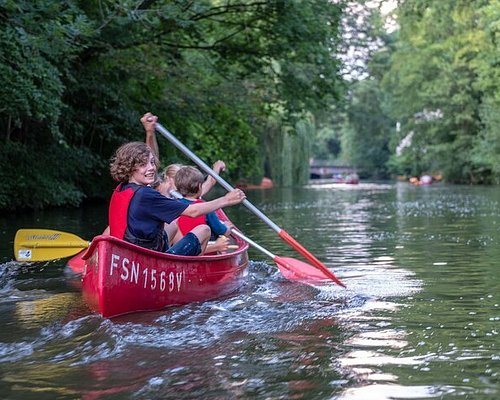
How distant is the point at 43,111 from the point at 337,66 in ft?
31.4

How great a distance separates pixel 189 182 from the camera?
737 centimetres

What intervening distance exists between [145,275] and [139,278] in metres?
0.05

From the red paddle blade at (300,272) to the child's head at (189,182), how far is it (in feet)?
4.71

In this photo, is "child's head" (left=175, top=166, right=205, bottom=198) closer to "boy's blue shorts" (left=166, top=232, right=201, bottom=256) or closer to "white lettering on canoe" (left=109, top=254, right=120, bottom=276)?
A: "boy's blue shorts" (left=166, top=232, right=201, bottom=256)

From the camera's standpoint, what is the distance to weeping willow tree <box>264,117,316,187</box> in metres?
40.8

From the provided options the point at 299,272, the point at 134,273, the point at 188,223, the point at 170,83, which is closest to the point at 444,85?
the point at 170,83

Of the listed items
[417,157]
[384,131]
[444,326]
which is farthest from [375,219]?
[384,131]

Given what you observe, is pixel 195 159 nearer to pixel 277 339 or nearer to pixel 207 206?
pixel 207 206

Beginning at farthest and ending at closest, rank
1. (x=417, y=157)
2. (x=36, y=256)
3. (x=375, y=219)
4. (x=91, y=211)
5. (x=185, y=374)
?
(x=417, y=157)
(x=91, y=211)
(x=375, y=219)
(x=36, y=256)
(x=185, y=374)

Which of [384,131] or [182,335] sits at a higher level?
[384,131]

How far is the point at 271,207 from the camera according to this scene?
21.7m

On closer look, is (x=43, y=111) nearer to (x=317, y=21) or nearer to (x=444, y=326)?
(x=317, y=21)

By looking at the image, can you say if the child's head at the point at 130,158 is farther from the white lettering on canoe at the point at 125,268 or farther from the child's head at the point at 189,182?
the child's head at the point at 189,182

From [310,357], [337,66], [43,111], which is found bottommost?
[310,357]
